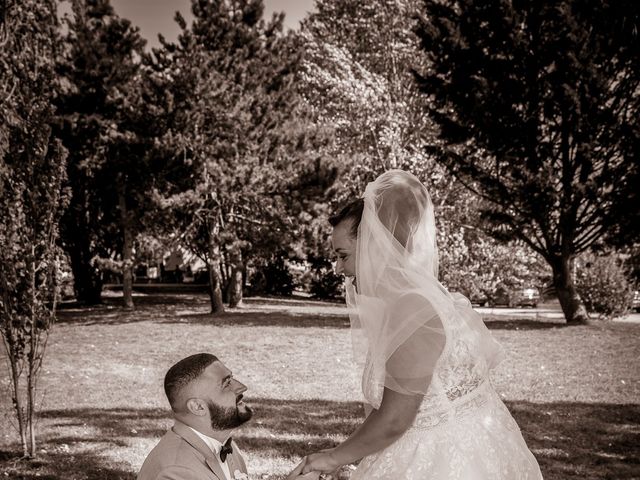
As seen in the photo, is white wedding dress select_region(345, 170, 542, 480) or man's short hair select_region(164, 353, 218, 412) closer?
white wedding dress select_region(345, 170, 542, 480)

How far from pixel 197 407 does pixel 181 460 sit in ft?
0.85

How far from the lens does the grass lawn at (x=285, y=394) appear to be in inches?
235

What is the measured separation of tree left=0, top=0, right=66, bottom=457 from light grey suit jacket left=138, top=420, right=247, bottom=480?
3.84 m

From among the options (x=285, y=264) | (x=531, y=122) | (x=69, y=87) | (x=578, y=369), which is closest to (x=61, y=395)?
(x=578, y=369)

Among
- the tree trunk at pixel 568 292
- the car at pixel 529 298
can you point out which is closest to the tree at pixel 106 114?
the tree trunk at pixel 568 292

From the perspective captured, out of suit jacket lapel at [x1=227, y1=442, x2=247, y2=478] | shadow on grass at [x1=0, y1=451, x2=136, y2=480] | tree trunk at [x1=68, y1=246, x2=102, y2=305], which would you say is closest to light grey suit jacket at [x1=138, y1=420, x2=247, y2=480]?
suit jacket lapel at [x1=227, y1=442, x2=247, y2=478]

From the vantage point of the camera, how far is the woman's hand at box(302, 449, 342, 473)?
2.42 meters

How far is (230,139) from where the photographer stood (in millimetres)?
19344

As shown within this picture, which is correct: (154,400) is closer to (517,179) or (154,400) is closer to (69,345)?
(69,345)

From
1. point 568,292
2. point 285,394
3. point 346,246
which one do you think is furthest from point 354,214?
point 568,292

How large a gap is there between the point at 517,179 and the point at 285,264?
74.3ft

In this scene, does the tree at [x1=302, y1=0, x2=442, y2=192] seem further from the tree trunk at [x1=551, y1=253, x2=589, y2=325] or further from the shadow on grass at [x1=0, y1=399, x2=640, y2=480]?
the shadow on grass at [x1=0, y1=399, x2=640, y2=480]

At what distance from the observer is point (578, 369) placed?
1049 cm

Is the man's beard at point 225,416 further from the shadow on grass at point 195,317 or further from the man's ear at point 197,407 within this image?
the shadow on grass at point 195,317
